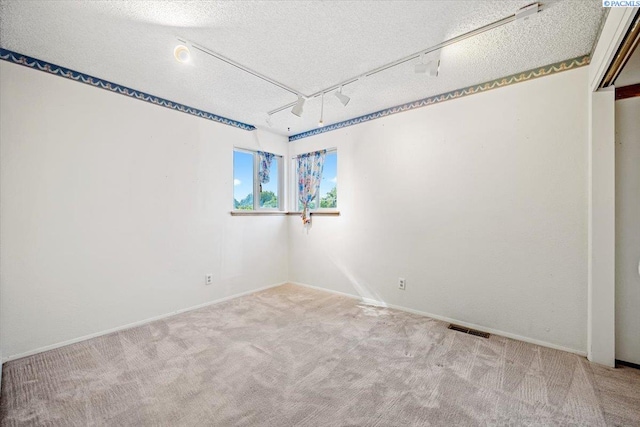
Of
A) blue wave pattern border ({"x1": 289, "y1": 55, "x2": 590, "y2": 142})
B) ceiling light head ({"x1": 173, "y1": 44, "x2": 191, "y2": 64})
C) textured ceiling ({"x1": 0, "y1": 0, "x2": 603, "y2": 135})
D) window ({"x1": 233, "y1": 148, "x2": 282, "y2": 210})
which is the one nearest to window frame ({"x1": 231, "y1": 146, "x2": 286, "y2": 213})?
window ({"x1": 233, "y1": 148, "x2": 282, "y2": 210})

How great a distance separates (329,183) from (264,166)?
1.08 m

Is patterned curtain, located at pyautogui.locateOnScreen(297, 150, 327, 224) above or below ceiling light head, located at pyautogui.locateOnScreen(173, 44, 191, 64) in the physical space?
below

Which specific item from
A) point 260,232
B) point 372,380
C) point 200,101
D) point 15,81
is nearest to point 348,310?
point 372,380

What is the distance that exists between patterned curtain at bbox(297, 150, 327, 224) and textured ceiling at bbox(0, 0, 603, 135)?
56.3 inches

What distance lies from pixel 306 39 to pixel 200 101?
1726 mm

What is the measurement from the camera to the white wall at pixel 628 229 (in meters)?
2.07

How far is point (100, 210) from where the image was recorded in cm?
265

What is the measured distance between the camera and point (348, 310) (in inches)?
130

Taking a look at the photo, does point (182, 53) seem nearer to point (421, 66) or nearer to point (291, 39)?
point (291, 39)

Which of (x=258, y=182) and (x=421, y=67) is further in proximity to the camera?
(x=258, y=182)

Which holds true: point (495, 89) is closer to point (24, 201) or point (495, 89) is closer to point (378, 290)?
point (378, 290)

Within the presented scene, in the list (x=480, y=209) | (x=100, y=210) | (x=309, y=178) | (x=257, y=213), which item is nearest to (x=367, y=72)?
(x=480, y=209)

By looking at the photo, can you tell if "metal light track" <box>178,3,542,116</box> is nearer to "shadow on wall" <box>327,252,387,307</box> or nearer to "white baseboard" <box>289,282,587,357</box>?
"shadow on wall" <box>327,252,387,307</box>

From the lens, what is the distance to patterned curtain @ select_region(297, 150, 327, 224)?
4191 millimetres
